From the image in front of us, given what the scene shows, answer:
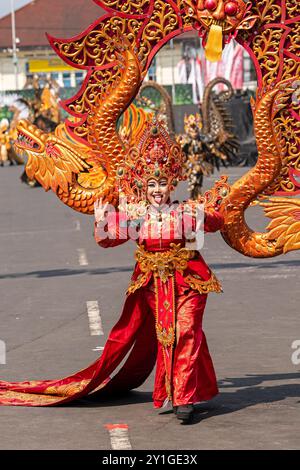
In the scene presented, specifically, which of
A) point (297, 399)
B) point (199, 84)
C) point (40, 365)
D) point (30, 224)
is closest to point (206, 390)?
point (297, 399)

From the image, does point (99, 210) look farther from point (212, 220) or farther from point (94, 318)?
point (94, 318)

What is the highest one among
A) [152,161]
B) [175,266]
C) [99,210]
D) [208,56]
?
[208,56]

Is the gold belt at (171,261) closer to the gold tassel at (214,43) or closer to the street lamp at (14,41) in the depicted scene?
the gold tassel at (214,43)

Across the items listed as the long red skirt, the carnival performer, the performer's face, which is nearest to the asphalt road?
the long red skirt

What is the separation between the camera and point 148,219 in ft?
30.2

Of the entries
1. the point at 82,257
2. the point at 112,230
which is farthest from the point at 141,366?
the point at 82,257

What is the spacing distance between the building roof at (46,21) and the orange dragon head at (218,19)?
308 ft

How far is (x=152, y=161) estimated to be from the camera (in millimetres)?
9188

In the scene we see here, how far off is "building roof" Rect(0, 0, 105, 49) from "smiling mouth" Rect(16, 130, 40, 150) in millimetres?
93757

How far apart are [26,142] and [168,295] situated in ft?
5.61

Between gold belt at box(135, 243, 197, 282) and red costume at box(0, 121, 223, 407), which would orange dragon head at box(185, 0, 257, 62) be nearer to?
red costume at box(0, 121, 223, 407)

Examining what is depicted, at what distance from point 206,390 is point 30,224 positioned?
16.3 metres

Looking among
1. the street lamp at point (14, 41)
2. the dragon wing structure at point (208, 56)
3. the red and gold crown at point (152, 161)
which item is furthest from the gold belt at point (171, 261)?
the street lamp at point (14, 41)
